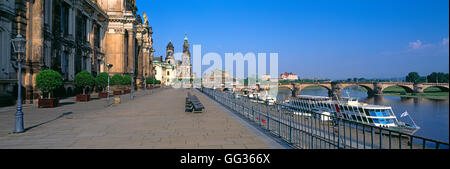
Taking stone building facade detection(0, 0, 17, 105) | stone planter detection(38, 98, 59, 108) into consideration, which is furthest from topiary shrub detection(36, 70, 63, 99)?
stone building facade detection(0, 0, 17, 105)

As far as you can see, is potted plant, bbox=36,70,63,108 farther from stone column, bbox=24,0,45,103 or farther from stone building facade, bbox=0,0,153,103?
stone column, bbox=24,0,45,103

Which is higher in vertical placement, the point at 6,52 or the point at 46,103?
the point at 6,52

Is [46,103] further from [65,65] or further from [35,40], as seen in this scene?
[65,65]

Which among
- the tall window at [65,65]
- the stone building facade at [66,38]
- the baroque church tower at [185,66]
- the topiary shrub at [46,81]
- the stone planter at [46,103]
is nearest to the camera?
the stone planter at [46,103]

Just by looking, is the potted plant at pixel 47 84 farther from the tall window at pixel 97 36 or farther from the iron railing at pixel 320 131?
the tall window at pixel 97 36

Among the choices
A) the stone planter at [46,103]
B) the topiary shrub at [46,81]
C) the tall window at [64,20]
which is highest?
the tall window at [64,20]

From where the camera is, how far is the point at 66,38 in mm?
32969

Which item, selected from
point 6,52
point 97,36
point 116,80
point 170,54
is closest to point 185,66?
point 170,54

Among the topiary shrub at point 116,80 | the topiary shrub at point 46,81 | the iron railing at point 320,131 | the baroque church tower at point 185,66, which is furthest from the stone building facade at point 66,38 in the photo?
the baroque church tower at point 185,66

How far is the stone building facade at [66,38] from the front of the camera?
2119cm

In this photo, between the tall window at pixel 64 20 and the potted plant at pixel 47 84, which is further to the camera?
the tall window at pixel 64 20

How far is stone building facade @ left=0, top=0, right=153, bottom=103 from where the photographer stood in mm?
21188

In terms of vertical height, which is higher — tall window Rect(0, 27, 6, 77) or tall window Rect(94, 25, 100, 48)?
tall window Rect(94, 25, 100, 48)
